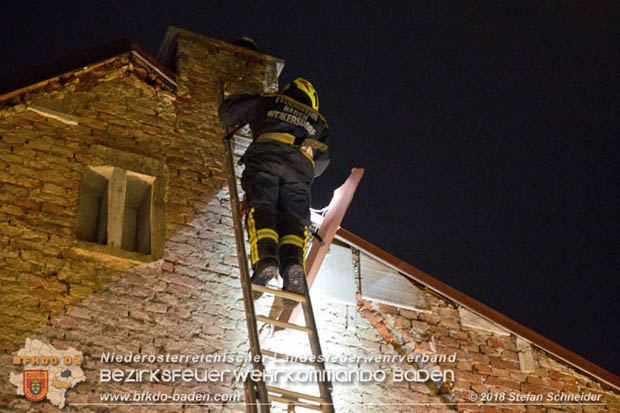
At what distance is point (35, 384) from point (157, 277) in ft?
4.38

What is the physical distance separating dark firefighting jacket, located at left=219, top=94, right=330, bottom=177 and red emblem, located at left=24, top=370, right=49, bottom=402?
2394mm

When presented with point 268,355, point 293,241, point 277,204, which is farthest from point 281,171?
point 268,355

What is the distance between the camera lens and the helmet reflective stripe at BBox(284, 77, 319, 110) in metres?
6.23

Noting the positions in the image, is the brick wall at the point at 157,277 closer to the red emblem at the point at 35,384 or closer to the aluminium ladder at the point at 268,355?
the red emblem at the point at 35,384

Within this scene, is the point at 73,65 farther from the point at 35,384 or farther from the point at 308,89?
the point at 35,384

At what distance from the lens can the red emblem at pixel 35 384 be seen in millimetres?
4660

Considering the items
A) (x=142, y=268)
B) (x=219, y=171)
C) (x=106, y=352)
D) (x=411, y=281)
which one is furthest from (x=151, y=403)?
(x=411, y=281)

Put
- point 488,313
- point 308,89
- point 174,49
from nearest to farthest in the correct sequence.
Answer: point 308,89, point 488,313, point 174,49

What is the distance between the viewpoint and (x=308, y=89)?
20.5 feet

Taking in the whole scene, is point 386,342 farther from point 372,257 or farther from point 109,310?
point 109,310

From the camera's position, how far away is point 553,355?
278 inches

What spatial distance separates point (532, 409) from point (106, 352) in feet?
13.3

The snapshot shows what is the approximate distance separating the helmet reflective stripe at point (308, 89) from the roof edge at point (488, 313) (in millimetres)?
1514

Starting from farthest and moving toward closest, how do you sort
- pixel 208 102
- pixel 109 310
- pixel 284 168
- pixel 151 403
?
pixel 208 102 < pixel 284 168 < pixel 109 310 < pixel 151 403
